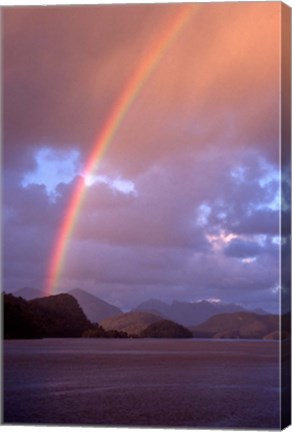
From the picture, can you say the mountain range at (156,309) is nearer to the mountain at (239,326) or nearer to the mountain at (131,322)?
the mountain at (131,322)

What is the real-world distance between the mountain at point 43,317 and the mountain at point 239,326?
1505mm

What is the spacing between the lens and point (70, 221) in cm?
1434

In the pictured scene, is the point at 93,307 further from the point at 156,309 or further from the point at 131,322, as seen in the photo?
the point at 156,309

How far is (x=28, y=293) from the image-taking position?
49.3 feet

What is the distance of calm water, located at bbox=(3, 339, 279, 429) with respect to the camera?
13852mm

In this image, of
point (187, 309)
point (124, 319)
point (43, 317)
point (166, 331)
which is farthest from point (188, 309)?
point (43, 317)

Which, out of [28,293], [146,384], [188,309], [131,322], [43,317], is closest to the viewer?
[146,384]

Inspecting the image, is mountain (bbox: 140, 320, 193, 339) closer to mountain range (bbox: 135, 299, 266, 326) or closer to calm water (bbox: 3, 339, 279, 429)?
calm water (bbox: 3, 339, 279, 429)

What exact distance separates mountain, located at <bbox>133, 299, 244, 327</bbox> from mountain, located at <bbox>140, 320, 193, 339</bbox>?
0.23 m

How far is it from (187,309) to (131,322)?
81cm

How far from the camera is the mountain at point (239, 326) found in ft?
47.0

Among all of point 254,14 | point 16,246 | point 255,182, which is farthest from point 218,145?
point 16,246

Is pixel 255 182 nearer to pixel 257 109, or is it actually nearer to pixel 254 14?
pixel 257 109

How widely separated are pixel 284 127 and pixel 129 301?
2.91 meters
